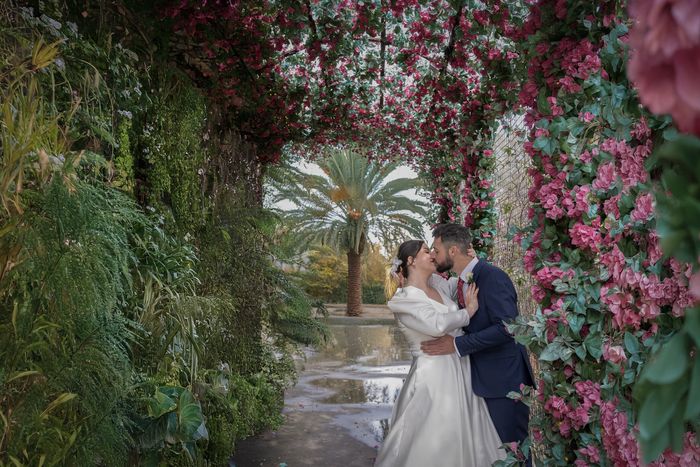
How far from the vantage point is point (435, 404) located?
13.4 feet

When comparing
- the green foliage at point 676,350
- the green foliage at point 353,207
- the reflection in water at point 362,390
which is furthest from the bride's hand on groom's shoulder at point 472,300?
the green foliage at point 353,207

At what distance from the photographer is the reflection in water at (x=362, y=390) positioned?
313 inches

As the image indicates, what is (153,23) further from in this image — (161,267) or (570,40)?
(570,40)

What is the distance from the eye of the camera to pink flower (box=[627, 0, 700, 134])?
0.45 meters

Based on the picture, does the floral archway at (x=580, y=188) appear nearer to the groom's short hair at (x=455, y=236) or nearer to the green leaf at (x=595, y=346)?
the green leaf at (x=595, y=346)

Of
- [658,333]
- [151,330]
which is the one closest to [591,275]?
[658,333]

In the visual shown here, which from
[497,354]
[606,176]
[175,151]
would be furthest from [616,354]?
[175,151]

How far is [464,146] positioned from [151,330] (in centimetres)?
407

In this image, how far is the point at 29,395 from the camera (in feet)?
7.14

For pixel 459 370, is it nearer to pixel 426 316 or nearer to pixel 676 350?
pixel 426 316

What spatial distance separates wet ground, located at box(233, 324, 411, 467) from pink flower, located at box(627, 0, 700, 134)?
16.2 feet

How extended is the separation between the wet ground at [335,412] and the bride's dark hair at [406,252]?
1.84 m

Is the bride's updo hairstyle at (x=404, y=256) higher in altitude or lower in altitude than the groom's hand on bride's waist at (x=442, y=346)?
higher

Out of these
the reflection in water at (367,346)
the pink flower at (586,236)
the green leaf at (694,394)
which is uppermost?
the pink flower at (586,236)
